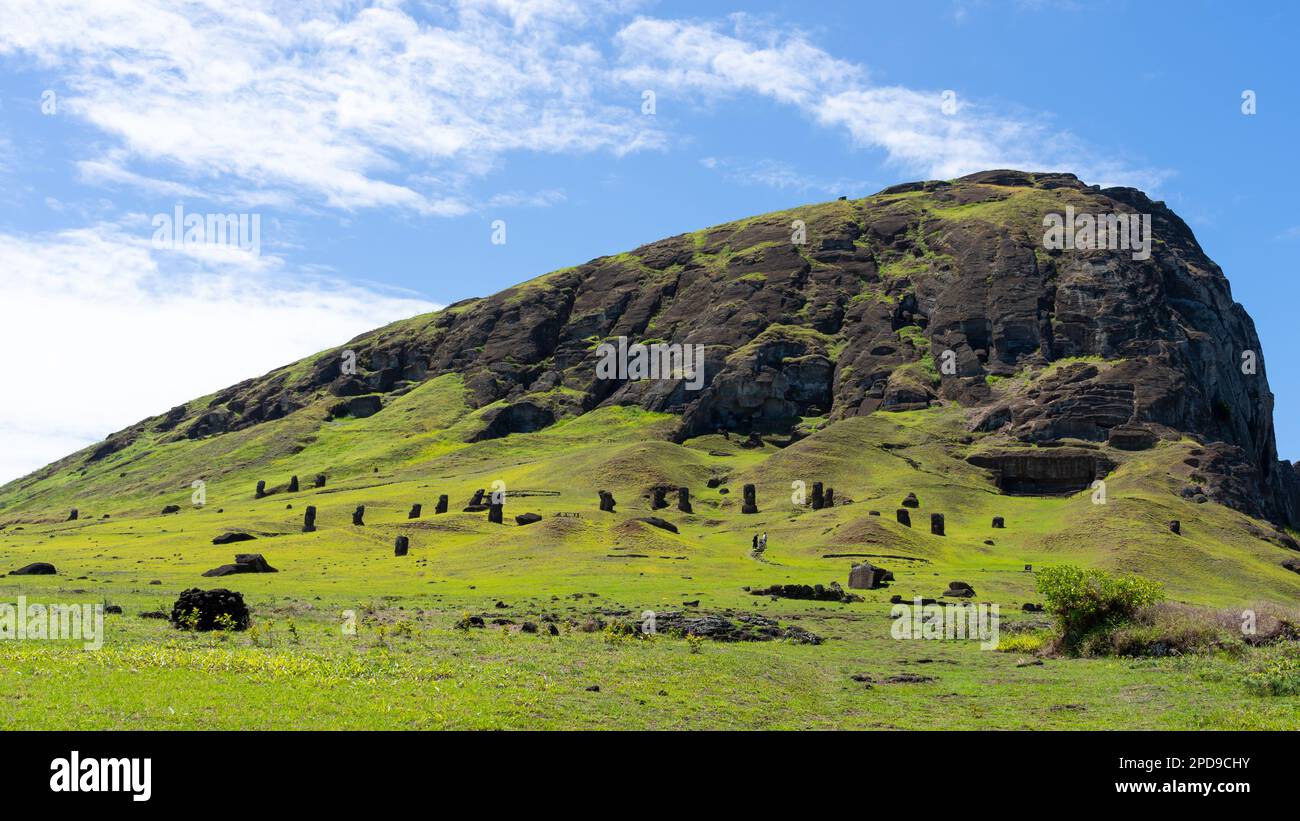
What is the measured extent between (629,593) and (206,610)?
2816 centimetres

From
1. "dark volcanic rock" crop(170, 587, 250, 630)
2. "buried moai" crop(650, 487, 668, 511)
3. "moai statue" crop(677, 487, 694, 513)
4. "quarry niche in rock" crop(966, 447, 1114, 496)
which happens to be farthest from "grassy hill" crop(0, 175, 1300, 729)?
"moai statue" crop(677, 487, 694, 513)

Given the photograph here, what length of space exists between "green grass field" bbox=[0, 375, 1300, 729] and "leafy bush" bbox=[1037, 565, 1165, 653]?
2575mm

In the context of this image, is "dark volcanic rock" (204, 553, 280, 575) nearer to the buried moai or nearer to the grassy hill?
the grassy hill

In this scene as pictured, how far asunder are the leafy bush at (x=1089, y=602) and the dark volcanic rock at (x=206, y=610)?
99.1 feet

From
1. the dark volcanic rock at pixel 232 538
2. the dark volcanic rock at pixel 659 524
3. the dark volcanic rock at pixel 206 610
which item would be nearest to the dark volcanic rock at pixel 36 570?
the dark volcanic rock at pixel 232 538

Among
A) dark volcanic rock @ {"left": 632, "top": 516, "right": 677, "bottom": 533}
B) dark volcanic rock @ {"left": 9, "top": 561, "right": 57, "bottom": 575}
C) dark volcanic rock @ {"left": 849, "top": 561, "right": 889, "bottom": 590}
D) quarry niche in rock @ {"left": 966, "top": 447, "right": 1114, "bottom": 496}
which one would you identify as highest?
quarry niche in rock @ {"left": 966, "top": 447, "right": 1114, "bottom": 496}

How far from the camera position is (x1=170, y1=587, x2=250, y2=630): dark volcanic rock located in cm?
3759

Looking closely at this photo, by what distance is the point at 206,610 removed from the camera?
3812 cm

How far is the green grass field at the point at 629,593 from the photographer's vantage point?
24250 mm
